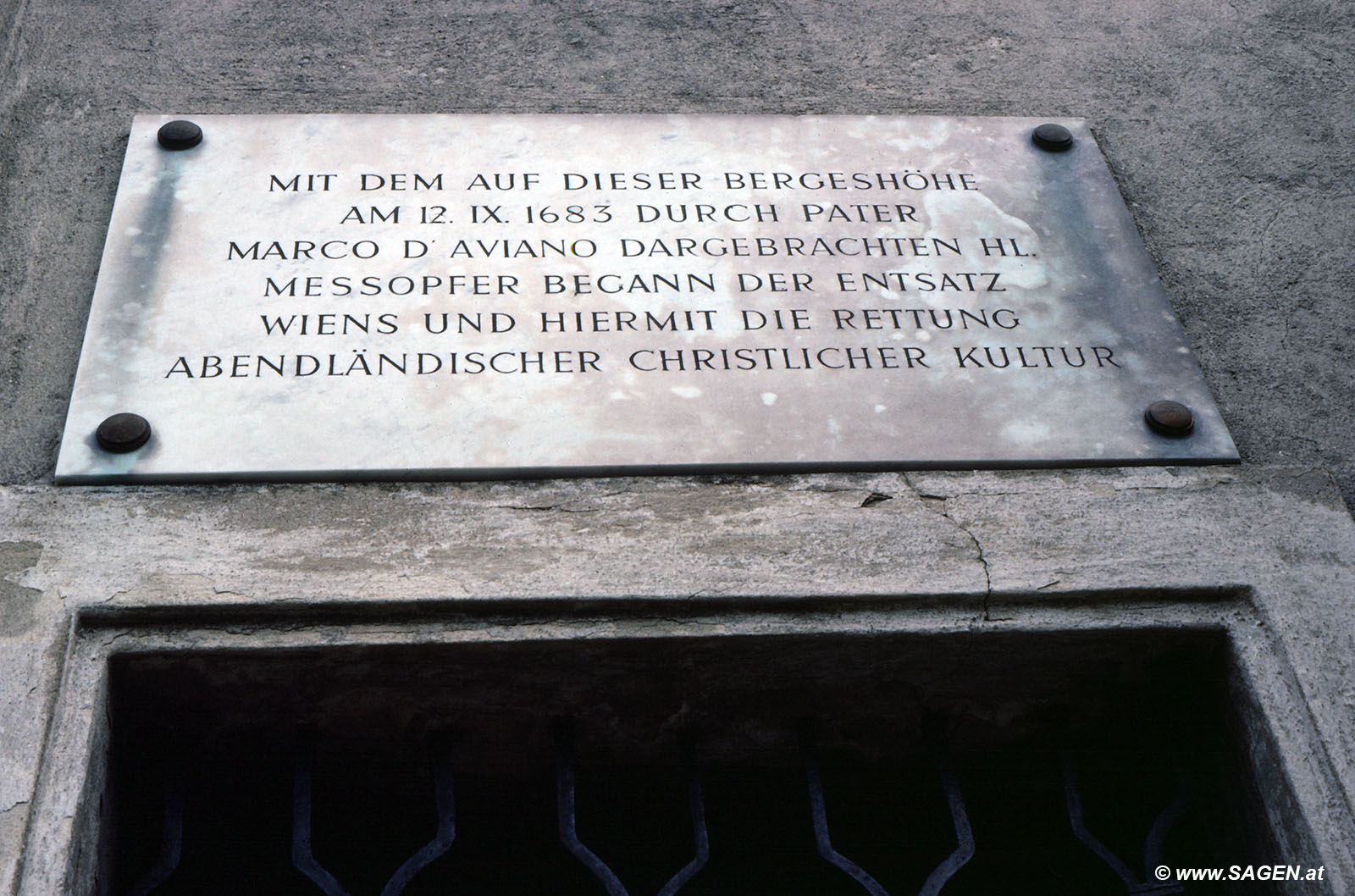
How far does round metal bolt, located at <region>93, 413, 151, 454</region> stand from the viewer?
90.1 inches

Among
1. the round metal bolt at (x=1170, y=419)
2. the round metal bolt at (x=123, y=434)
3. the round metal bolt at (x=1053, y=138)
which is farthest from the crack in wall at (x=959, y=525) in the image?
the round metal bolt at (x=123, y=434)

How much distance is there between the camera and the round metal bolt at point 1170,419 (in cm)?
244

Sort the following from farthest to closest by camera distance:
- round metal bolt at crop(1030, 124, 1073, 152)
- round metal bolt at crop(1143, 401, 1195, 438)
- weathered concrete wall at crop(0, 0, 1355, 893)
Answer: round metal bolt at crop(1030, 124, 1073, 152), round metal bolt at crop(1143, 401, 1195, 438), weathered concrete wall at crop(0, 0, 1355, 893)

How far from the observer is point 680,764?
7.67 feet

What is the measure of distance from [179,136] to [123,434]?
0.83 metres

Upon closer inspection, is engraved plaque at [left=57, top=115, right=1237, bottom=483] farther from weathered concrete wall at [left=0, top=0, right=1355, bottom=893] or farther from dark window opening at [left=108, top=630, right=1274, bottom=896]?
dark window opening at [left=108, top=630, right=1274, bottom=896]

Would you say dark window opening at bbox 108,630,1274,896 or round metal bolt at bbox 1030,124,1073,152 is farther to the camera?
round metal bolt at bbox 1030,124,1073,152

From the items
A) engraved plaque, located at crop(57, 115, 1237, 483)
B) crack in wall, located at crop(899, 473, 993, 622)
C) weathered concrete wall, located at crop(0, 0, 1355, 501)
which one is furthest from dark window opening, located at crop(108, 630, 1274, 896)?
weathered concrete wall, located at crop(0, 0, 1355, 501)

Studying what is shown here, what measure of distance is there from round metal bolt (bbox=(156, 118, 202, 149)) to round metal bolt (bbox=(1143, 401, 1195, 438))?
77.7 inches

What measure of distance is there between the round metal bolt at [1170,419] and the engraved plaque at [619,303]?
0.5 inches

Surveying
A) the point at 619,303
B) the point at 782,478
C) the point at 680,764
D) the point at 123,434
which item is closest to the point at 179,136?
the point at 123,434

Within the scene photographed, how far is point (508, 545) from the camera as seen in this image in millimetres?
2240

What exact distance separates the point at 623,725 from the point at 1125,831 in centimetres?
90

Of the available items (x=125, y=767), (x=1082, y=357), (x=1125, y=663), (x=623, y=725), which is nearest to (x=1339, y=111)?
(x=1082, y=357)
